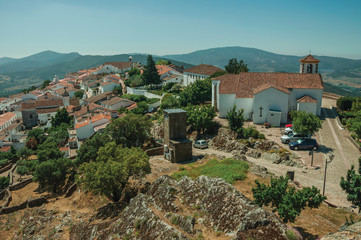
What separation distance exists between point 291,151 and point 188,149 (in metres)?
13.4

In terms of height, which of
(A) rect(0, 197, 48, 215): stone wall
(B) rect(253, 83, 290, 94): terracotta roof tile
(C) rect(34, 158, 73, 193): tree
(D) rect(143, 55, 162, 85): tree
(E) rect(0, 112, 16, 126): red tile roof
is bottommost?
(A) rect(0, 197, 48, 215): stone wall

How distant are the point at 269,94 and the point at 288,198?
99.5 ft

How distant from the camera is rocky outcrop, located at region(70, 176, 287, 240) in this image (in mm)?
11633

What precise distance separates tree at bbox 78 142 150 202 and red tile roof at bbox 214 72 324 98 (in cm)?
2523

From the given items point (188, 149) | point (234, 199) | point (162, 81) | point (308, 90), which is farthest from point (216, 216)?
point (162, 81)

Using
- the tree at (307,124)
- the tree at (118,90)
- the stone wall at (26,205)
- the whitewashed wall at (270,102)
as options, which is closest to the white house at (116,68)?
the tree at (118,90)

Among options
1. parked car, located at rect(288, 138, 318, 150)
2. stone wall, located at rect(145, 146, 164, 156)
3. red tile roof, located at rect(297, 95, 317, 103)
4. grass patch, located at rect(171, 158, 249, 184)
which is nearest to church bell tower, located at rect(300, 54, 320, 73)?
red tile roof, located at rect(297, 95, 317, 103)

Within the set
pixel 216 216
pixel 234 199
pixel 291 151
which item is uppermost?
pixel 234 199

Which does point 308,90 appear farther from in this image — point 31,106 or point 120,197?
point 31,106

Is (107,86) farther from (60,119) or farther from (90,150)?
(90,150)

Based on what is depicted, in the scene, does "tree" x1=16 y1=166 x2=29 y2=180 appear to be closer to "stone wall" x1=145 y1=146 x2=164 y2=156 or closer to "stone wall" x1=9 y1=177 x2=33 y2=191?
"stone wall" x1=9 y1=177 x2=33 y2=191

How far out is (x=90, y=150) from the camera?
1510 inches

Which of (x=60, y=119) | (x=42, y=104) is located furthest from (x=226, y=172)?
(x=42, y=104)

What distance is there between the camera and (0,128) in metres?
80.4
